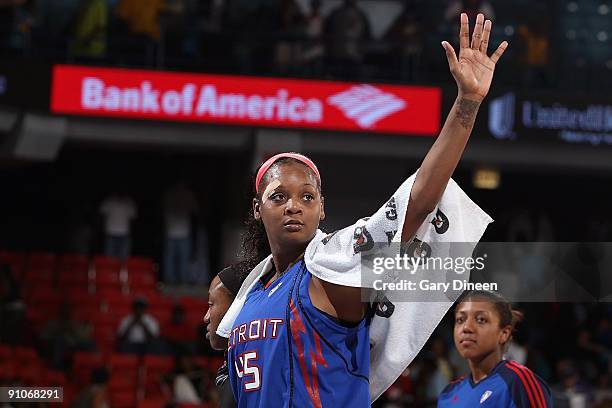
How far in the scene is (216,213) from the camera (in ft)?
56.8

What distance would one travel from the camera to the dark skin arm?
9.19 feet

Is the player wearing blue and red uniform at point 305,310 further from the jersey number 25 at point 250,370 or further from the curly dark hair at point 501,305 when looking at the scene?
the curly dark hair at point 501,305

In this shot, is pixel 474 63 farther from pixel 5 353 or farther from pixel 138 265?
pixel 138 265

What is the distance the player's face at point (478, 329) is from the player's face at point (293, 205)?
1.78 m

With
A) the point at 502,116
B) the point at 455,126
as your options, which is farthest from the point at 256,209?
the point at 502,116

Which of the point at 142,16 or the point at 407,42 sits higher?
the point at 142,16

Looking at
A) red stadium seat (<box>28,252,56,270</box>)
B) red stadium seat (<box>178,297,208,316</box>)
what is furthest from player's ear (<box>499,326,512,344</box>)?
red stadium seat (<box>28,252,56,270</box>)

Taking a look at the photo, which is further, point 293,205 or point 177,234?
point 177,234

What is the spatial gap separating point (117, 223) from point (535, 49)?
608 cm

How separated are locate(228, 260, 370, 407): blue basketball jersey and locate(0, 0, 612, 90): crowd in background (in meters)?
10.8

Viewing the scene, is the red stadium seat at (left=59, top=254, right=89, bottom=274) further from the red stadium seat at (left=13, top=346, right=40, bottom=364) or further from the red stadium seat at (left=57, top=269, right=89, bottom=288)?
the red stadium seat at (left=13, top=346, right=40, bottom=364)

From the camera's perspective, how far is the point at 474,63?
9.43ft

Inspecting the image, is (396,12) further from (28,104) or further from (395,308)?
(395,308)

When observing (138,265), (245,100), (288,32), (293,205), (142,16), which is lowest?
(138,265)
